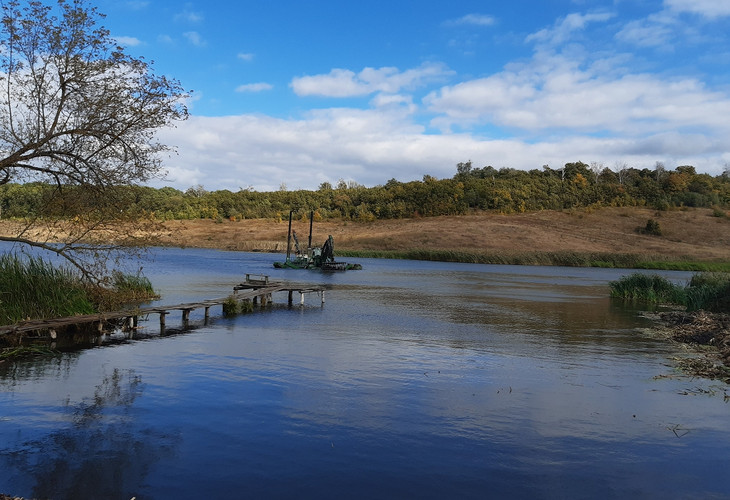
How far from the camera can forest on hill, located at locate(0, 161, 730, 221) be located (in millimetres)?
96062

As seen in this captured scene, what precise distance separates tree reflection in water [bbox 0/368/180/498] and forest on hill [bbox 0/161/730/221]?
81.7 meters

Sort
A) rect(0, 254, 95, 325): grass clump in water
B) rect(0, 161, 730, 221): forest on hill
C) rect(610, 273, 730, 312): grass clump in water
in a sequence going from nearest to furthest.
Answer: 1. rect(0, 254, 95, 325): grass clump in water
2. rect(610, 273, 730, 312): grass clump in water
3. rect(0, 161, 730, 221): forest on hill

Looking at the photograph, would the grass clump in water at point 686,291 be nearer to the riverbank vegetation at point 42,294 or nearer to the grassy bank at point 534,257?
the riverbank vegetation at point 42,294

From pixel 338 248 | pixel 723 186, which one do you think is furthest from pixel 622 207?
pixel 338 248

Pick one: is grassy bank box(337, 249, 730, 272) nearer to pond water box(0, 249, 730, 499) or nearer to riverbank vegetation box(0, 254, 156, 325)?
pond water box(0, 249, 730, 499)

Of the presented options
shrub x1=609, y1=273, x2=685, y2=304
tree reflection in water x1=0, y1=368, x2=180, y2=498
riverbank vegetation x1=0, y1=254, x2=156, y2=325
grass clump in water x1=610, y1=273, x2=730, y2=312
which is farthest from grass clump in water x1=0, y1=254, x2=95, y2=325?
shrub x1=609, y1=273, x2=685, y2=304

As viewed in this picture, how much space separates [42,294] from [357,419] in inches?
393

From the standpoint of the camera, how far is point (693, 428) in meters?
9.44

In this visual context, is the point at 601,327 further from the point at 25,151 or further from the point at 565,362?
the point at 25,151

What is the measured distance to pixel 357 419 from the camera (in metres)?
9.23

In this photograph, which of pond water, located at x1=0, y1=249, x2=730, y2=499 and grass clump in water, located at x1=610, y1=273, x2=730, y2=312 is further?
grass clump in water, located at x1=610, y1=273, x2=730, y2=312

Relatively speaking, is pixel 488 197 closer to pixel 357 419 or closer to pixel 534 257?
pixel 534 257

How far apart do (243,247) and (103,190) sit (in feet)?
231

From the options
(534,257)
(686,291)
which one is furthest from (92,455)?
(534,257)
